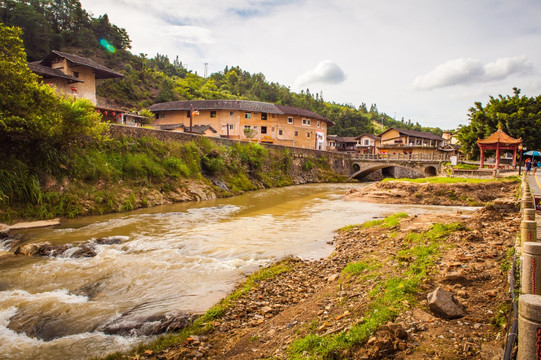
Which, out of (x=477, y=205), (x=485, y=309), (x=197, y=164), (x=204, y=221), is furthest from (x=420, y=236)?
(x=197, y=164)

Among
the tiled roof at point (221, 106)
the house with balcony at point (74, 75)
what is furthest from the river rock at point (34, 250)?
the tiled roof at point (221, 106)

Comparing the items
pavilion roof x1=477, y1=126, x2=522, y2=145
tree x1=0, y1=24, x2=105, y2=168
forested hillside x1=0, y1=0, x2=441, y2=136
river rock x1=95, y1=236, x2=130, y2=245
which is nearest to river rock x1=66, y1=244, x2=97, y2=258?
river rock x1=95, y1=236, x2=130, y2=245

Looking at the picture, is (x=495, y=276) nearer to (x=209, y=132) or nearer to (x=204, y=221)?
(x=204, y=221)

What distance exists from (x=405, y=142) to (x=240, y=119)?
39340mm

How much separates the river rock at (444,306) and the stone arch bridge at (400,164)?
44.8 meters

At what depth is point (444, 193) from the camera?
993 inches

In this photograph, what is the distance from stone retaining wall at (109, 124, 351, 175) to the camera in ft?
82.9

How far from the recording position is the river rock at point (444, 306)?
529 centimetres

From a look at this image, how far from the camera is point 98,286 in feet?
29.9

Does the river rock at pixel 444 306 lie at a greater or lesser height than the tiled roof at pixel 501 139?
lesser

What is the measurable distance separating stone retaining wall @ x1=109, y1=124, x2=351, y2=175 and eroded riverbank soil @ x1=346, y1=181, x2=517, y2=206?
1601 centimetres

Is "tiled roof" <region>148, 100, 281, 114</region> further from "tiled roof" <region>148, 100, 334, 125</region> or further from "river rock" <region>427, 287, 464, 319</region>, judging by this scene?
"river rock" <region>427, 287, 464, 319</region>

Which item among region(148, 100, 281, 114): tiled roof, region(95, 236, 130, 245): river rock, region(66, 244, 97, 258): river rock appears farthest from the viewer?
region(148, 100, 281, 114): tiled roof

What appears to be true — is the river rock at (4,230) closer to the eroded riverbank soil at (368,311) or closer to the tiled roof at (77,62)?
the eroded riverbank soil at (368,311)
